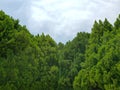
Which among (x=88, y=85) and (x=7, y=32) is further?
(x=88, y=85)

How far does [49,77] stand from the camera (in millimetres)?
59344

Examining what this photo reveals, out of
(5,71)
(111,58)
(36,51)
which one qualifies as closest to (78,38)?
(36,51)

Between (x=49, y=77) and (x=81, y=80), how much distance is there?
559cm

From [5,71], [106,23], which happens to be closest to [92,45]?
[106,23]

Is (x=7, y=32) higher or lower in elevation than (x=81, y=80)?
higher

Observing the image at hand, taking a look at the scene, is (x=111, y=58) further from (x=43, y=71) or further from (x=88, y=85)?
(x=43, y=71)

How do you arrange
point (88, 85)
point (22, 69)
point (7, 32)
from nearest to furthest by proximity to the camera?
point (22, 69) → point (7, 32) → point (88, 85)

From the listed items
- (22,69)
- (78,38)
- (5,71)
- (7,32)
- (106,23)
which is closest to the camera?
(5,71)

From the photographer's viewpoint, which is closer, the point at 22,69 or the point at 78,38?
the point at 22,69

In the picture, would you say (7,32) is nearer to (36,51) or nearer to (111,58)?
(36,51)

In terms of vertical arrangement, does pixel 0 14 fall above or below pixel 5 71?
above

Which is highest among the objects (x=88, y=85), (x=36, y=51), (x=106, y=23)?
(x=106, y=23)

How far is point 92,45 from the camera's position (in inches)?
2224

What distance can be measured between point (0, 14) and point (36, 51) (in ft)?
24.0
